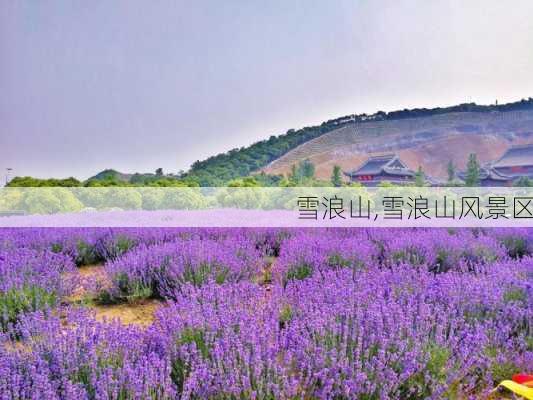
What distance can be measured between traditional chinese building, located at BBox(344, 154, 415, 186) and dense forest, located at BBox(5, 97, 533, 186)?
15.4m

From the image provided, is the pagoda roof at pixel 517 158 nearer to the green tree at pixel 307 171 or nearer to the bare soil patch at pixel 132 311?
the green tree at pixel 307 171

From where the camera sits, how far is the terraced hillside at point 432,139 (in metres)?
90.4

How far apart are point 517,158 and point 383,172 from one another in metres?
19.9

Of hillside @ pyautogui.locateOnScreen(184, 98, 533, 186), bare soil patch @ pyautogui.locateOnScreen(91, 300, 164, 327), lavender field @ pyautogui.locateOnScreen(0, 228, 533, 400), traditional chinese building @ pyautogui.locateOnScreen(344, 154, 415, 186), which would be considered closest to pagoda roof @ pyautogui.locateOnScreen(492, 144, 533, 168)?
traditional chinese building @ pyautogui.locateOnScreen(344, 154, 415, 186)

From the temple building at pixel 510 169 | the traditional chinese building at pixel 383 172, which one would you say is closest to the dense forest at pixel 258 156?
the traditional chinese building at pixel 383 172

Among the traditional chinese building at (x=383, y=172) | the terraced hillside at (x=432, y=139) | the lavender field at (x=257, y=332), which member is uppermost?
the terraced hillside at (x=432, y=139)

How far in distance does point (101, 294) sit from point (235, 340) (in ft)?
5.80

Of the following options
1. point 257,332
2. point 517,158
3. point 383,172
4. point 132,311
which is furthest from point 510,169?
point 257,332

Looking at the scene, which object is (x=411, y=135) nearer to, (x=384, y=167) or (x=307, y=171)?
(x=384, y=167)

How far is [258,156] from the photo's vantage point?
76188 millimetres

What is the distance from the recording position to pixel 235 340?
67.6 inches

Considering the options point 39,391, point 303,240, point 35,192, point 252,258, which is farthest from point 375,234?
point 35,192

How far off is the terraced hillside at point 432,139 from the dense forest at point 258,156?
5.30 feet

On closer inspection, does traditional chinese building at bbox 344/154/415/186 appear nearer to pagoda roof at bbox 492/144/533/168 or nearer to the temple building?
the temple building
